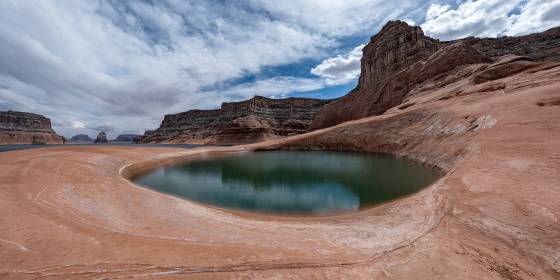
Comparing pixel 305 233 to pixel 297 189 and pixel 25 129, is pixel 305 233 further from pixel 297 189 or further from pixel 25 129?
pixel 25 129

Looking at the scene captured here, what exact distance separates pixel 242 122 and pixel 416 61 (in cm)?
6731

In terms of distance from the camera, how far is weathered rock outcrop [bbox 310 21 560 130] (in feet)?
140

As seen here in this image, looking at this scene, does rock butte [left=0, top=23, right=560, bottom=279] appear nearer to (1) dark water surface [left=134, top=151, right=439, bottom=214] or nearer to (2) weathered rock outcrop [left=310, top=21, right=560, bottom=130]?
(1) dark water surface [left=134, top=151, right=439, bottom=214]

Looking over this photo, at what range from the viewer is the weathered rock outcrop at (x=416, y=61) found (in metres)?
42.6

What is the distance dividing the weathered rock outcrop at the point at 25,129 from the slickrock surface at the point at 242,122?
242 ft

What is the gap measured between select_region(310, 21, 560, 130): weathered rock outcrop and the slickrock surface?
27.5 m

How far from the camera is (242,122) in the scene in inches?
3984

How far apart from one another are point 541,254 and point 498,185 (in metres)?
3.91

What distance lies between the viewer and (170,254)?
5371mm

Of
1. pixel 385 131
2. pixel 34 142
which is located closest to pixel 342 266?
pixel 385 131

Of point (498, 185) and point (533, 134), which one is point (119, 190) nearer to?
point (498, 185)

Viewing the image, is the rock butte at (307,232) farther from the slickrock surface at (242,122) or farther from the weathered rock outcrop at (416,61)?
the slickrock surface at (242,122)

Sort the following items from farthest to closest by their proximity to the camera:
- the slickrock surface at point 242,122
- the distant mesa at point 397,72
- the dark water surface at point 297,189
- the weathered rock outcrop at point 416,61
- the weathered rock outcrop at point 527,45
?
the slickrock surface at point 242,122
the weathered rock outcrop at point 527,45
the weathered rock outcrop at point 416,61
the distant mesa at point 397,72
the dark water surface at point 297,189

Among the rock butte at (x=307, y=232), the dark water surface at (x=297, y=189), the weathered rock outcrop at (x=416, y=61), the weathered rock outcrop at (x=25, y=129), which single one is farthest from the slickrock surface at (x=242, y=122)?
the rock butte at (x=307, y=232)
